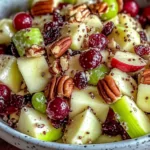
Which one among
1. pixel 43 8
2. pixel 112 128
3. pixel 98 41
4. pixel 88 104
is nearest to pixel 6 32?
pixel 43 8

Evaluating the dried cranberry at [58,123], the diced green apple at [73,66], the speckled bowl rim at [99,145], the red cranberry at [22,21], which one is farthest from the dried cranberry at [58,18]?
the speckled bowl rim at [99,145]

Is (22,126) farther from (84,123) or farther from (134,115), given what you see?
(134,115)

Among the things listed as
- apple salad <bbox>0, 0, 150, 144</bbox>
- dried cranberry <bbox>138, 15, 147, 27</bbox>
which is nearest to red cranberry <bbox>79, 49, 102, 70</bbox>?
apple salad <bbox>0, 0, 150, 144</bbox>

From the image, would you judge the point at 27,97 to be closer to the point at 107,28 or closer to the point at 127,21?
the point at 107,28

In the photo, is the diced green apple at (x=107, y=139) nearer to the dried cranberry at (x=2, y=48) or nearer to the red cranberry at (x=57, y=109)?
the red cranberry at (x=57, y=109)

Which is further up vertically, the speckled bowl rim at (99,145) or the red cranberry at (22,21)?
the red cranberry at (22,21)

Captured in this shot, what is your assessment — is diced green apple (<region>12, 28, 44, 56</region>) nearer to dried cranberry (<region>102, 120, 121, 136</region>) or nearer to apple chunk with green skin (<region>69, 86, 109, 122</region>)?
apple chunk with green skin (<region>69, 86, 109, 122</region>)

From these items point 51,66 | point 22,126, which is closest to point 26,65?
point 51,66
